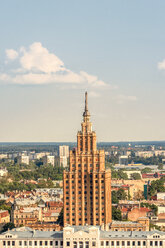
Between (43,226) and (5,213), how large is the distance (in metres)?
30.8

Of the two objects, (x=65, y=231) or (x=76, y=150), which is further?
(x=76, y=150)

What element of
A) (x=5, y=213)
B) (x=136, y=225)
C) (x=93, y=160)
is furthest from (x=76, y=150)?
(x=5, y=213)

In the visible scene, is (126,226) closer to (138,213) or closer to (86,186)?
(86,186)

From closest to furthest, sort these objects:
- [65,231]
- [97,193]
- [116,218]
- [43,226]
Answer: [65,231] < [97,193] < [43,226] < [116,218]

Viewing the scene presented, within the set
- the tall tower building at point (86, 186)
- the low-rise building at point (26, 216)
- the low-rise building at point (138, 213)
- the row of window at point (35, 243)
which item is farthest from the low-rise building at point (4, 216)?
the row of window at point (35, 243)

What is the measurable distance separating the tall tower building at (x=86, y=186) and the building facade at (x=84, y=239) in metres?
15.3

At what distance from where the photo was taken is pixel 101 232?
A: 422 feet

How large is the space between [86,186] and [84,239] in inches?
840

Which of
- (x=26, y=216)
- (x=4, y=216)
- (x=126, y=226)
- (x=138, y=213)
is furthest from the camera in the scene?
(x=4, y=216)

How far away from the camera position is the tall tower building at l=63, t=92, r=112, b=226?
143 m

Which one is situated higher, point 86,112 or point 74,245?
point 86,112

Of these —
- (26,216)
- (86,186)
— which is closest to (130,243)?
(86,186)

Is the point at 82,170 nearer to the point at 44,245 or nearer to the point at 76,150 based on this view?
the point at 76,150

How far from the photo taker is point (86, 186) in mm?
145125
